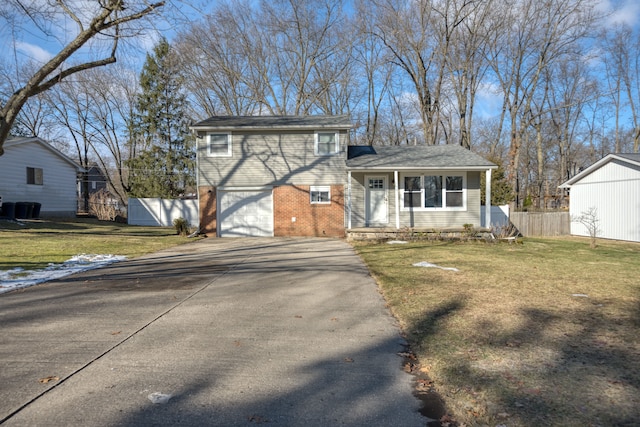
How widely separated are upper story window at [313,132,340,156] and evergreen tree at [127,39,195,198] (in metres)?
17.4

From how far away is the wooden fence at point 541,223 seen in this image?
862 inches

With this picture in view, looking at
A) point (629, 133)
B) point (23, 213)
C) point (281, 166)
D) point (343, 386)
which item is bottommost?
point (343, 386)

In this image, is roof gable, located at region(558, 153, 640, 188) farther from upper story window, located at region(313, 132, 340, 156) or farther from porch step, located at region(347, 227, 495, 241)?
upper story window, located at region(313, 132, 340, 156)

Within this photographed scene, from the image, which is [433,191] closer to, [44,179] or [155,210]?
[155,210]

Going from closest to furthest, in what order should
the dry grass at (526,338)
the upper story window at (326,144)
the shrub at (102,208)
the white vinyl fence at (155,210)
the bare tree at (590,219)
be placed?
the dry grass at (526,338) → the upper story window at (326,144) → the bare tree at (590,219) → the white vinyl fence at (155,210) → the shrub at (102,208)

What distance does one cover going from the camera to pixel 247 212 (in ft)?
58.3

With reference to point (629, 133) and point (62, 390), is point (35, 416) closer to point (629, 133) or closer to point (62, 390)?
point (62, 390)

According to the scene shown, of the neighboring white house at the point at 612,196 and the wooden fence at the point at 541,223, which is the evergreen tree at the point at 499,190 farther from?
the neighboring white house at the point at 612,196

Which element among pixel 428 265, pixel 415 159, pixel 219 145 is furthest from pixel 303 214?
pixel 428 265

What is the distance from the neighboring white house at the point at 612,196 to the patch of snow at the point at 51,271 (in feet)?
67.0

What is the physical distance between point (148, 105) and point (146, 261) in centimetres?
2485

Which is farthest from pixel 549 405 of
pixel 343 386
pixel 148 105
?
pixel 148 105

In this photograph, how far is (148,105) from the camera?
3169cm

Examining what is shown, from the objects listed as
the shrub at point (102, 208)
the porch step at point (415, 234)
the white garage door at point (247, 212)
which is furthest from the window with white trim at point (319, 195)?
the shrub at point (102, 208)
